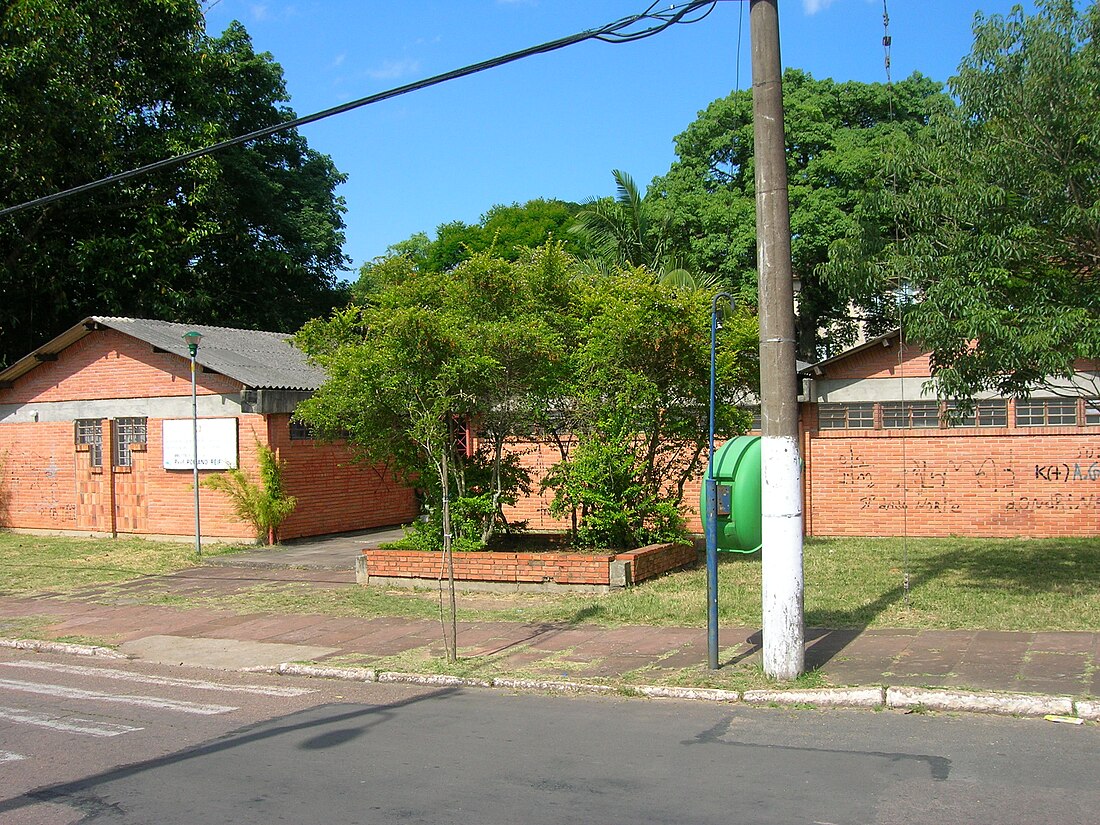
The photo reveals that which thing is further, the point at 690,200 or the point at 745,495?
the point at 690,200

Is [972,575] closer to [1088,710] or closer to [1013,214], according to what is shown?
[1013,214]

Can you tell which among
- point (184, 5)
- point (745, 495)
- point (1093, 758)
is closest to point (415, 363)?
point (745, 495)

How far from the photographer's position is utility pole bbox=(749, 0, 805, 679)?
883cm

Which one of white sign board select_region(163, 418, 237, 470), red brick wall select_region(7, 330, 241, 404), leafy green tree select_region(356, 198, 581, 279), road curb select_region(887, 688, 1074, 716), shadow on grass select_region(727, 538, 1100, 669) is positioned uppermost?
leafy green tree select_region(356, 198, 581, 279)

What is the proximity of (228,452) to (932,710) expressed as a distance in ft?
53.7

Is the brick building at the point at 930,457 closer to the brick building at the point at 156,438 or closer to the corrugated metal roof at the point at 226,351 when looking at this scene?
the brick building at the point at 156,438

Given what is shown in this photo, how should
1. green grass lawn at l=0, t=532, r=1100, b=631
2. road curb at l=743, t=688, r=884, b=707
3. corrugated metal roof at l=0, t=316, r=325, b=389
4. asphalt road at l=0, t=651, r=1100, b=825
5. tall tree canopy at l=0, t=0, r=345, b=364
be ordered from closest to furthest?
asphalt road at l=0, t=651, r=1100, b=825 < road curb at l=743, t=688, r=884, b=707 < green grass lawn at l=0, t=532, r=1100, b=631 < corrugated metal roof at l=0, t=316, r=325, b=389 < tall tree canopy at l=0, t=0, r=345, b=364

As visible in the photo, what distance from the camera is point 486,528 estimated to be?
15477mm

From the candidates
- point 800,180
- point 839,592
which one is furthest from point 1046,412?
point 800,180

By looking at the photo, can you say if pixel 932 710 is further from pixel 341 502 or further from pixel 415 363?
pixel 341 502

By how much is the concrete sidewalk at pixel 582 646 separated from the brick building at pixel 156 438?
6694 millimetres

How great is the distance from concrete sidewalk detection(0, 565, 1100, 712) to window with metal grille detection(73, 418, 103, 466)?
9026 mm

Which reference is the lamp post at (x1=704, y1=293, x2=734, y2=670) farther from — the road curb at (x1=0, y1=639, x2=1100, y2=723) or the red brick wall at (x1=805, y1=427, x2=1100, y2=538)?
the red brick wall at (x1=805, y1=427, x2=1100, y2=538)

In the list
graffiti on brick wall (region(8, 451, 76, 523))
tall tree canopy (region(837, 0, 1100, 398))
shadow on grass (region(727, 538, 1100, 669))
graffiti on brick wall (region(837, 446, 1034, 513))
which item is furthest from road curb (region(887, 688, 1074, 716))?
graffiti on brick wall (region(8, 451, 76, 523))
